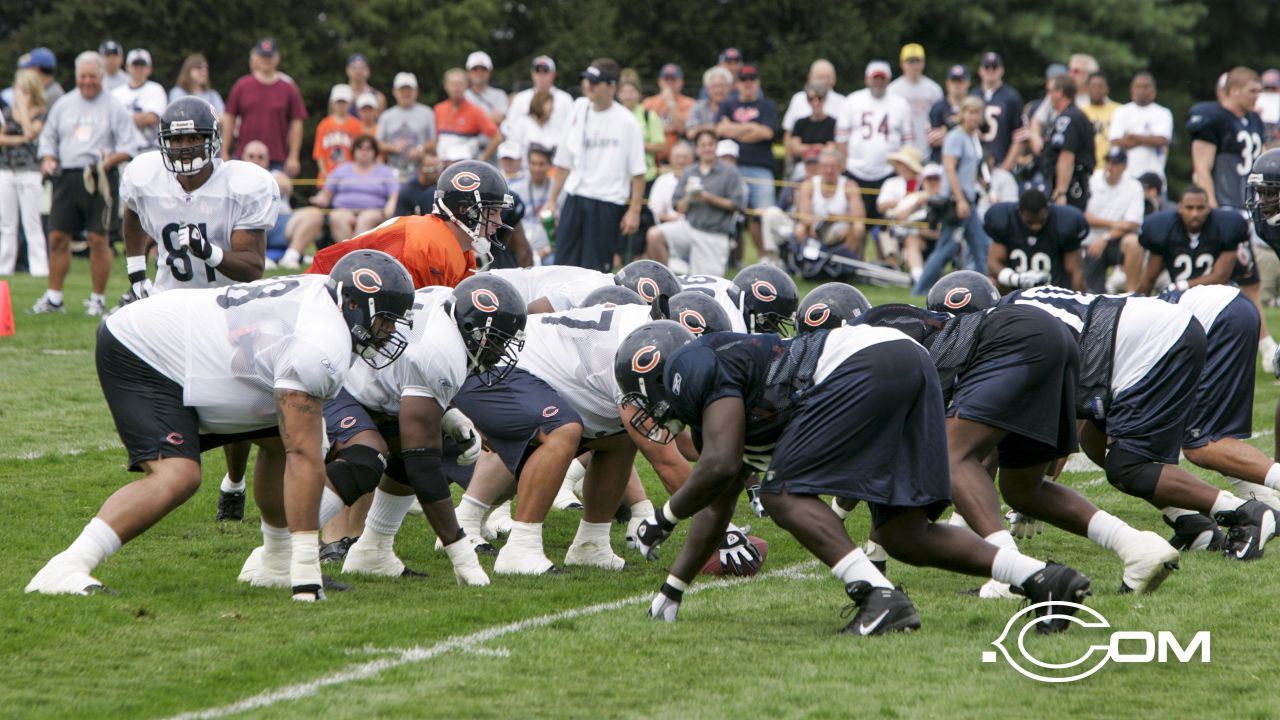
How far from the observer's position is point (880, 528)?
17.3 feet

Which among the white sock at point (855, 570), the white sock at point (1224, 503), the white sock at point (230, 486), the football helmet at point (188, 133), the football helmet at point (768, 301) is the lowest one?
the white sock at point (230, 486)

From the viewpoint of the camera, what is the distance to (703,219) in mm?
14883

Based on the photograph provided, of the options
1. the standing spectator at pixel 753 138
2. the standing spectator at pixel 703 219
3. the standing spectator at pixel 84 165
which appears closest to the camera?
the standing spectator at pixel 84 165

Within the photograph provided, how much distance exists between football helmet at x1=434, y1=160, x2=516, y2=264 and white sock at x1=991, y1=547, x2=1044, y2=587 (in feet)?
10.6

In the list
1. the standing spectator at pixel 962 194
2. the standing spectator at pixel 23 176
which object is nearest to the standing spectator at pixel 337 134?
the standing spectator at pixel 23 176

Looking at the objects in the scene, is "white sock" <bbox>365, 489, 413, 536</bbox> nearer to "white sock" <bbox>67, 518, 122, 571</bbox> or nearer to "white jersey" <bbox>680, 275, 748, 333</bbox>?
"white sock" <bbox>67, 518, 122, 571</bbox>

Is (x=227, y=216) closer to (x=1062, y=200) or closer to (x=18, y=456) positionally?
(x=18, y=456)

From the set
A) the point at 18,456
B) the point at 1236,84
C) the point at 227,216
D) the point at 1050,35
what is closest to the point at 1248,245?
the point at 1236,84

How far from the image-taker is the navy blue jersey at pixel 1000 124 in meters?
16.3

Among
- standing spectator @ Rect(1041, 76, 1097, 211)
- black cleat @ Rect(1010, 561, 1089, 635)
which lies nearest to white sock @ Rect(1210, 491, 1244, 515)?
black cleat @ Rect(1010, 561, 1089, 635)

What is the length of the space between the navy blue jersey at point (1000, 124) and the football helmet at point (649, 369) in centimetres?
1152

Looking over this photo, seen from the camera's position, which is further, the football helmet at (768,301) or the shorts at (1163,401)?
the football helmet at (768,301)

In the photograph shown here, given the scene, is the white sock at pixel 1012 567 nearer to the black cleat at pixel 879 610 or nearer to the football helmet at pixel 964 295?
the black cleat at pixel 879 610

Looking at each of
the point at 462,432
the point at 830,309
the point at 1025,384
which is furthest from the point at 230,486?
the point at 1025,384
